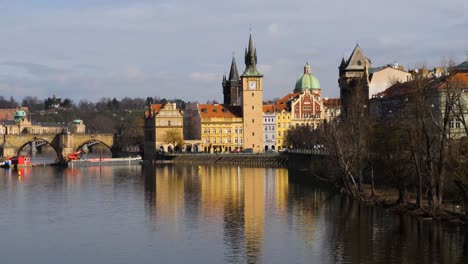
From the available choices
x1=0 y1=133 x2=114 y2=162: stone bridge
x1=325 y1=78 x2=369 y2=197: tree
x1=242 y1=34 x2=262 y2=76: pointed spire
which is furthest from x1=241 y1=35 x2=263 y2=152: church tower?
x1=325 y1=78 x2=369 y2=197: tree

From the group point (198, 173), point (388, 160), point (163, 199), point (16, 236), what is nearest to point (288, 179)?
point (198, 173)

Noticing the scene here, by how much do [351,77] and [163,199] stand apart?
5179cm

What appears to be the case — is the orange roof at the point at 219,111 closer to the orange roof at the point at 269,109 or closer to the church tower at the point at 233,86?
the orange roof at the point at 269,109

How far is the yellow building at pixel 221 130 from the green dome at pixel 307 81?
74.8 feet

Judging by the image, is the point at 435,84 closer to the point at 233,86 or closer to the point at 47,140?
the point at 47,140

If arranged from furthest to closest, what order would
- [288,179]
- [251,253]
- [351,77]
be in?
[351,77]
[288,179]
[251,253]

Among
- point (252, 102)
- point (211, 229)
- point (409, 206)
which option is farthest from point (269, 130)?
point (211, 229)

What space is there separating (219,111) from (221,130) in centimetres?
324

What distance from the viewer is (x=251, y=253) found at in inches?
1481

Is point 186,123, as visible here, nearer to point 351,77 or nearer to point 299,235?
point 351,77

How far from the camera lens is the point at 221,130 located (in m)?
135

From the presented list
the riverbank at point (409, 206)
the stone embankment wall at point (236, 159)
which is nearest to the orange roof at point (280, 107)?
the stone embankment wall at point (236, 159)

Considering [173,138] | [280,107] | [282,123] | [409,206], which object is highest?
[280,107]

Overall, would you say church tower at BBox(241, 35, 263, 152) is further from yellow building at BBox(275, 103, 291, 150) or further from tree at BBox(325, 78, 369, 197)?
tree at BBox(325, 78, 369, 197)
